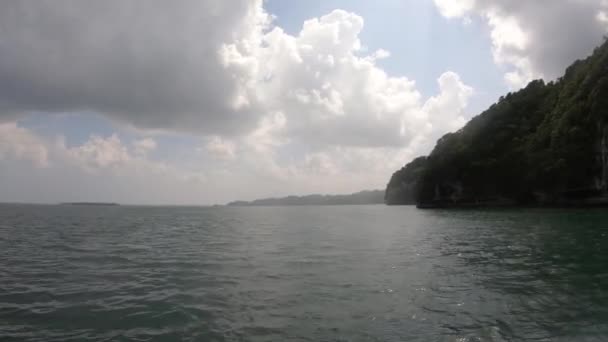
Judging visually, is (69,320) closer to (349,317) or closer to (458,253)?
(349,317)

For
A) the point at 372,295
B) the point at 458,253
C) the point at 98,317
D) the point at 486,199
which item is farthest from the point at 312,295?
the point at 486,199

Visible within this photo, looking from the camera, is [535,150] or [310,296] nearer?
[310,296]

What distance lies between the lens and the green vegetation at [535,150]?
73.1 metres

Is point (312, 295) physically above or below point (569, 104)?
below

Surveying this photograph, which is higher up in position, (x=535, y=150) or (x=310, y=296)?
(x=535, y=150)

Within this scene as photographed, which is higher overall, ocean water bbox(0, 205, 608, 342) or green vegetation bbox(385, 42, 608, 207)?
green vegetation bbox(385, 42, 608, 207)

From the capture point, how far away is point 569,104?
8294cm

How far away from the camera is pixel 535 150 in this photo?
92.1m

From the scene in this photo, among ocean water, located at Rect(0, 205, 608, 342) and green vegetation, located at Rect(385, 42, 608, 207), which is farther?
green vegetation, located at Rect(385, 42, 608, 207)

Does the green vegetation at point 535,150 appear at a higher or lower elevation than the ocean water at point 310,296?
higher

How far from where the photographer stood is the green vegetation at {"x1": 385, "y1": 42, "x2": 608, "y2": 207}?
240 ft

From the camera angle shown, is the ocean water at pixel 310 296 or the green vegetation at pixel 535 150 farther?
the green vegetation at pixel 535 150

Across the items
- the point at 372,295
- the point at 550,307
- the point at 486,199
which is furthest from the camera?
the point at 486,199

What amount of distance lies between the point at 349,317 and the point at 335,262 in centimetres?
909
